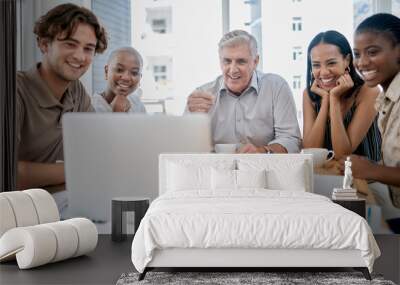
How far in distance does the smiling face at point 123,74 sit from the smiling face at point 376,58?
257cm

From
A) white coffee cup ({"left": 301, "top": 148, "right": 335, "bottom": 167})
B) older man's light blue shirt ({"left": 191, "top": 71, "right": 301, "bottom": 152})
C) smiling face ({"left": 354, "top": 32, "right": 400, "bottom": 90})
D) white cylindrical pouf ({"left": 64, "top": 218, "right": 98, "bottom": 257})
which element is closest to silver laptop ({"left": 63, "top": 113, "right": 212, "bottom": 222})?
older man's light blue shirt ({"left": 191, "top": 71, "right": 301, "bottom": 152})

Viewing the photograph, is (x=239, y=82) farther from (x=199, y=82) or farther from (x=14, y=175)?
(x=14, y=175)

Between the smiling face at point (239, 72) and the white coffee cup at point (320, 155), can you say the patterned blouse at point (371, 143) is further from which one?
the smiling face at point (239, 72)

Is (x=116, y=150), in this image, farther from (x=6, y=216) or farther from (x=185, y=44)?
(x=6, y=216)

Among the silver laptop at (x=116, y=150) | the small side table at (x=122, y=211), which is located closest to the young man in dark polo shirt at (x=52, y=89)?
the silver laptop at (x=116, y=150)

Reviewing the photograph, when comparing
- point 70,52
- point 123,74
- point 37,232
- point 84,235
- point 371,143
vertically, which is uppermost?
point 70,52

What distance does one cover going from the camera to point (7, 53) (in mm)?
7059

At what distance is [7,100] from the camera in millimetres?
7066

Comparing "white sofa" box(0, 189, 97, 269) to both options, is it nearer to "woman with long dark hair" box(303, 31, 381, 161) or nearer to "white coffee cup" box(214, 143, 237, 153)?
"white coffee cup" box(214, 143, 237, 153)

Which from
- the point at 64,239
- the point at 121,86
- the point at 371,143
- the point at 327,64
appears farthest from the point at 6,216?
the point at 371,143

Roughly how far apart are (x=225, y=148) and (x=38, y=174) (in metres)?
2.20

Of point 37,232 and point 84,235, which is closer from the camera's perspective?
point 37,232

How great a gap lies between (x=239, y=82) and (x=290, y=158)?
1097mm

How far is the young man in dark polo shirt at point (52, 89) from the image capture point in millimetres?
7340
